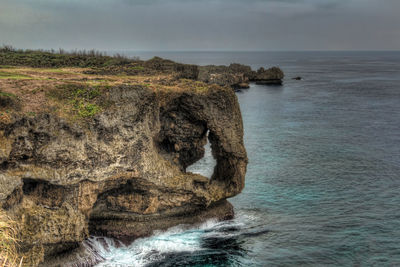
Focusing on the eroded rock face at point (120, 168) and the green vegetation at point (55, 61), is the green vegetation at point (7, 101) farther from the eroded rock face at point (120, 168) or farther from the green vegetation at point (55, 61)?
the green vegetation at point (55, 61)

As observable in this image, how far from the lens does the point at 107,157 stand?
19.9 metres

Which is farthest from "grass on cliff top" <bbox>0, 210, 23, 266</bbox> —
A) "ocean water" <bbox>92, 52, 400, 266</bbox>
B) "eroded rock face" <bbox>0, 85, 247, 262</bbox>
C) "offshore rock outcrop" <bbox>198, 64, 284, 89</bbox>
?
"offshore rock outcrop" <bbox>198, 64, 284, 89</bbox>

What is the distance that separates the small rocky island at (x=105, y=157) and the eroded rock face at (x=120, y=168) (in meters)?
0.05

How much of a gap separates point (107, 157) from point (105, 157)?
10cm

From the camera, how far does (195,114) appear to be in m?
24.0

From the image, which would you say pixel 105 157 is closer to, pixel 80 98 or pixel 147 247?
pixel 80 98

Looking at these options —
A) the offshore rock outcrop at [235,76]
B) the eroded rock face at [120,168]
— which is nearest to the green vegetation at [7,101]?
the eroded rock face at [120,168]

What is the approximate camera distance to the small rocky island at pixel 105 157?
18.0 m

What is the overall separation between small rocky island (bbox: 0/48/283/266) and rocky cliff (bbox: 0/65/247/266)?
0.05 metres

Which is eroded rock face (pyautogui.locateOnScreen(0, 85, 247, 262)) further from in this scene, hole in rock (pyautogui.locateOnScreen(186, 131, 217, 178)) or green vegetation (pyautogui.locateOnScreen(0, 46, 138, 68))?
green vegetation (pyautogui.locateOnScreen(0, 46, 138, 68))

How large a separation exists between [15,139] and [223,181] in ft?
41.5

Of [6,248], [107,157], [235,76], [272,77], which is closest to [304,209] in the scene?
[107,157]

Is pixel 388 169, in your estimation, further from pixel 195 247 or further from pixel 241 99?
pixel 241 99

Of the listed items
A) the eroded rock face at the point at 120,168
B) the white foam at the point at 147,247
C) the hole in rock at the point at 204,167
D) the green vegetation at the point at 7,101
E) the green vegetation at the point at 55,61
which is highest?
the green vegetation at the point at 55,61
